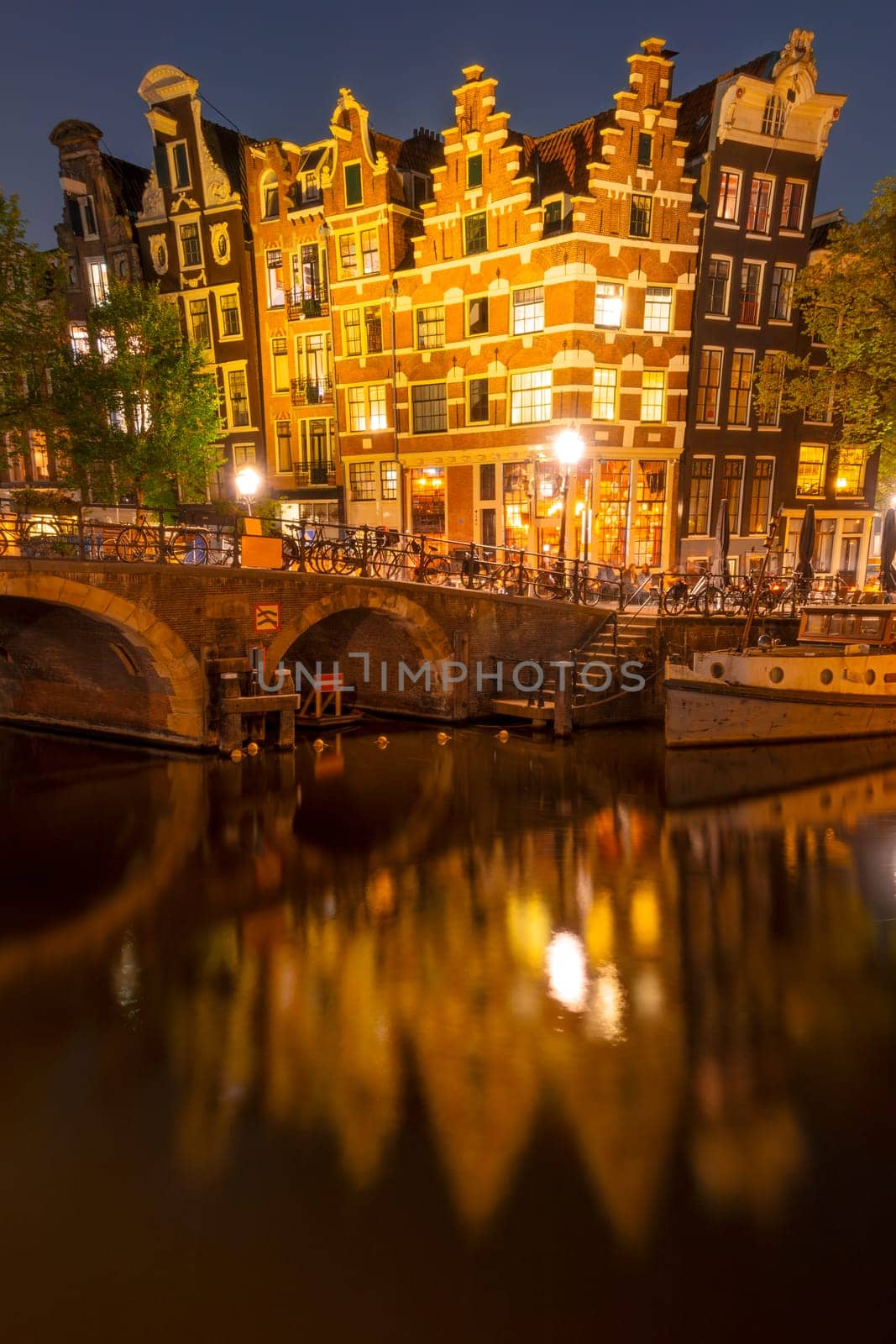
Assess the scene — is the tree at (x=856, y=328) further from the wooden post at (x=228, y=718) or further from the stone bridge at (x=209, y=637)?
the wooden post at (x=228, y=718)

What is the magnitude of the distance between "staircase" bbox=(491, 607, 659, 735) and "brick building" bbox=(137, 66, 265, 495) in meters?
18.1

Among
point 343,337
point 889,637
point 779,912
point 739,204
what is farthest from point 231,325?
point 779,912

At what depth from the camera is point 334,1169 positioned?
674cm

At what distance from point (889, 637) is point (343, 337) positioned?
22267mm

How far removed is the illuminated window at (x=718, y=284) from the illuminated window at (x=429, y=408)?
953 cm

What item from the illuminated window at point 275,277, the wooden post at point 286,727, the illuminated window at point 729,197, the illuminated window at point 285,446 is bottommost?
the wooden post at point 286,727

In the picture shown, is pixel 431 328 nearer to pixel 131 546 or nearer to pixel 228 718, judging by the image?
pixel 131 546

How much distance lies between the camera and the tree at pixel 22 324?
20.1 meters

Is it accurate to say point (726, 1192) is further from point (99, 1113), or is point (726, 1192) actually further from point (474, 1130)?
point (99, 1113)

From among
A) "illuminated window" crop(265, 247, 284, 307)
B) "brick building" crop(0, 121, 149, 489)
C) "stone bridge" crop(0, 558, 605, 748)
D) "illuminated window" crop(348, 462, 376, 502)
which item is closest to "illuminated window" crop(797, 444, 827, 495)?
"stone bridge" crop(0, 558, 605, 748)

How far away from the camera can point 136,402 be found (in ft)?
84.5

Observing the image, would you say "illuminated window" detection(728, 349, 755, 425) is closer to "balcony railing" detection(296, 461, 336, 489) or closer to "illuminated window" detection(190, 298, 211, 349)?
"balcony railing" detection(296, 461, 336, 489)

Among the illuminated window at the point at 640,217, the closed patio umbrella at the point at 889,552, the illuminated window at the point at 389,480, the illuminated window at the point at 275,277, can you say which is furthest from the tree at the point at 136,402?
the closed patio umbrella at the point at 889,552

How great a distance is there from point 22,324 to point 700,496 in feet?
69.8
